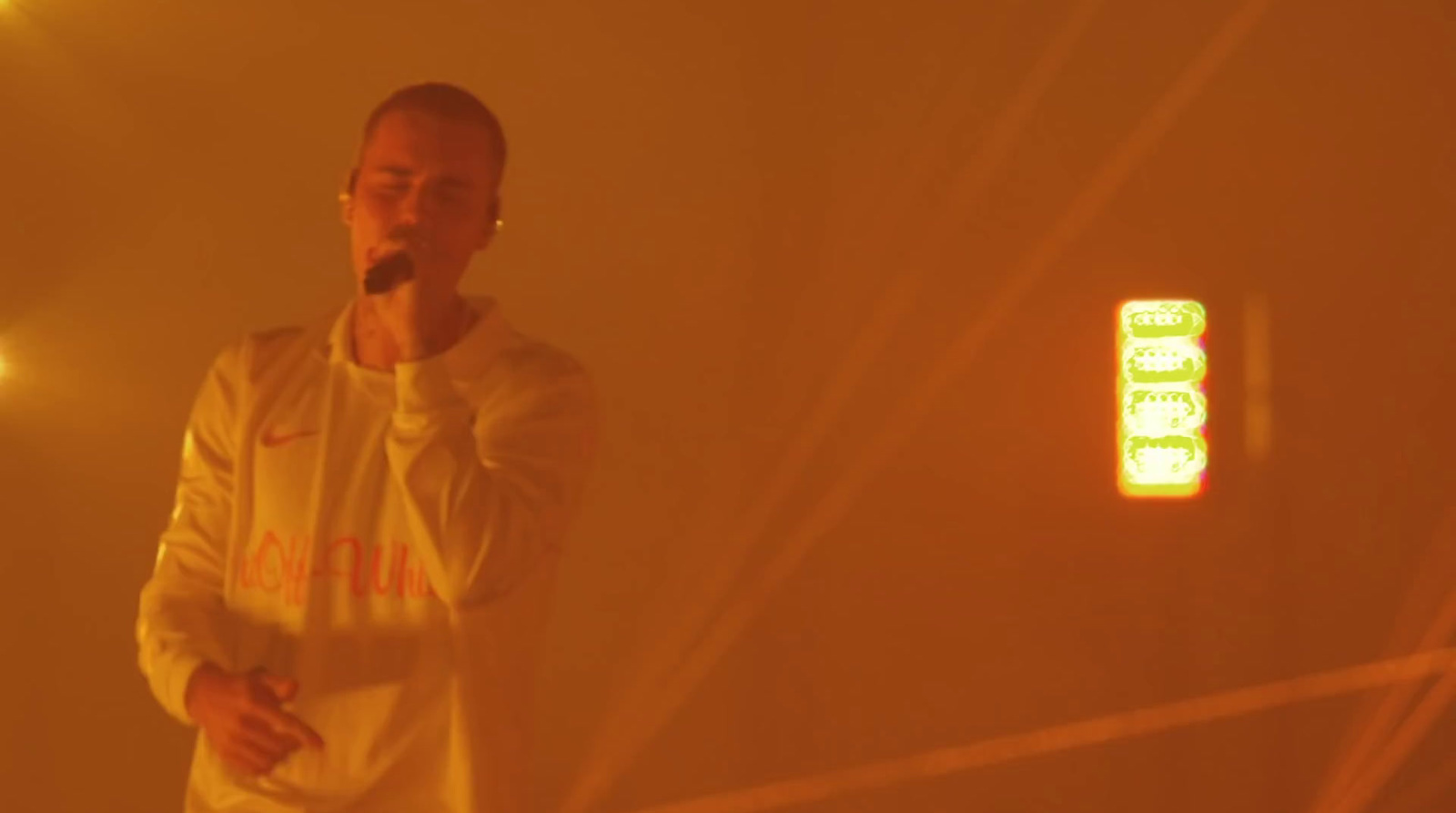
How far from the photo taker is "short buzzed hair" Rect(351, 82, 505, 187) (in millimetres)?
1403

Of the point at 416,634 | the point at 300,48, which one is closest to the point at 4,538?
the point at 300,48

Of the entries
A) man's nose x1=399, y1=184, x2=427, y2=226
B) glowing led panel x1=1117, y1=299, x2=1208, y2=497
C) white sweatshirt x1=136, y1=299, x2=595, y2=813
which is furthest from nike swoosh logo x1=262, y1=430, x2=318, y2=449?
glowing led panel x1=1117, y1=299, x2=1208, y2=497

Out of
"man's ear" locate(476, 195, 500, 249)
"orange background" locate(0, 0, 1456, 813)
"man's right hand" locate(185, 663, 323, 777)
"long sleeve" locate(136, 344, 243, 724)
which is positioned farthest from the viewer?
"orange background" locate(0, 0, 1456, 813)

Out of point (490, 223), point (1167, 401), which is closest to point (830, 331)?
point (1167, 401)

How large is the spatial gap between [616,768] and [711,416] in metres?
0.60

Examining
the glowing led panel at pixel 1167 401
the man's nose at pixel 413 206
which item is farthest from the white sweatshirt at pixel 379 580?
the glowing led panel at pixel 1167 401

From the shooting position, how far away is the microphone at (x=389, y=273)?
4.06 feet

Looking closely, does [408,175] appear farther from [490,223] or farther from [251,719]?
[251,719]

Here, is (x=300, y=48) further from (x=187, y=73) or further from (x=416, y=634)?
(x=416, y=634)

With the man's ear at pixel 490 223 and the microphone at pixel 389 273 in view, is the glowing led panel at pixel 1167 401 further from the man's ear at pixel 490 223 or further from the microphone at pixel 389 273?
the microphone at pixel 389 273

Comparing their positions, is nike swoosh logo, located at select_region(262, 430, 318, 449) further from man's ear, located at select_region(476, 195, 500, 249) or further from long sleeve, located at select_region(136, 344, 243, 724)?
man's ear, located at select_region(476, 195, 500, 249)

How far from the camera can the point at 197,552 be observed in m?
1.40

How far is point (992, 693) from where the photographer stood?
236 centimetres

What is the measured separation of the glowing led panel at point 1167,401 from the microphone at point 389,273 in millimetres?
1468
